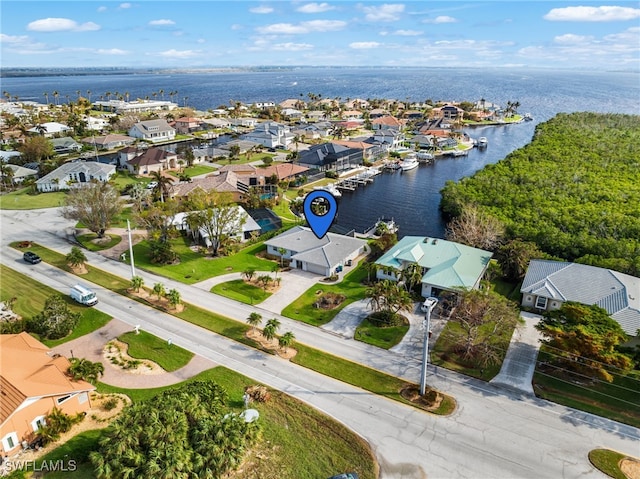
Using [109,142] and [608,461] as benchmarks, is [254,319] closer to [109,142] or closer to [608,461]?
[608,461]

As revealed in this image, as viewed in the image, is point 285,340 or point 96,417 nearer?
point 96,417

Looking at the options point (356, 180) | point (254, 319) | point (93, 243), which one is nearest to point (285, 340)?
point (254, 319)

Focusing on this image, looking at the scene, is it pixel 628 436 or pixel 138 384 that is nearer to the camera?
pixel 628 436

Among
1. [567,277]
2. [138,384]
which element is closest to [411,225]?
[567,277]

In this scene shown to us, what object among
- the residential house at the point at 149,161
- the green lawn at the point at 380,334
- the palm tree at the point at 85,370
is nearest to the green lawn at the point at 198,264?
the green lawn at the point at 380,334

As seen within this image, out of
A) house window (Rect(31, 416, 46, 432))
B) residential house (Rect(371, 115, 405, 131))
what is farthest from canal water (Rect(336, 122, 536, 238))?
house window (Rect(31, 416, 46, 432))

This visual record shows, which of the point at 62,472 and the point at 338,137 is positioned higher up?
the point at 338,137

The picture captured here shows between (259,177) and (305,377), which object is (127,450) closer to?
(305,377)
